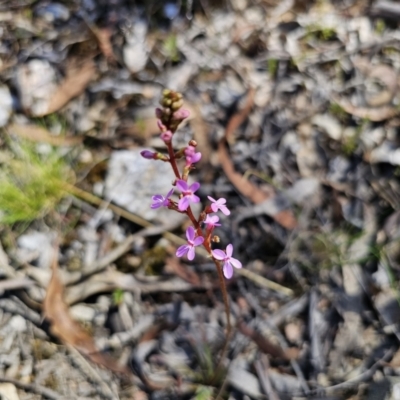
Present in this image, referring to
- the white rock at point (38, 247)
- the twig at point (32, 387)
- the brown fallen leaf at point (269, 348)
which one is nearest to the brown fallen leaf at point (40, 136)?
the white rock at point (38, 247)

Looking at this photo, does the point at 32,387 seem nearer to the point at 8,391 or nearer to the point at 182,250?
the point at 8,391

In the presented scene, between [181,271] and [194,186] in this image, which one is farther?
[181,271]

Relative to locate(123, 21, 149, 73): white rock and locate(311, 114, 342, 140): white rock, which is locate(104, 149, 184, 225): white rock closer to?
locate(123, 21, 149, 73): white rock

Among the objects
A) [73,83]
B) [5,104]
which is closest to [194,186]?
[73,83]

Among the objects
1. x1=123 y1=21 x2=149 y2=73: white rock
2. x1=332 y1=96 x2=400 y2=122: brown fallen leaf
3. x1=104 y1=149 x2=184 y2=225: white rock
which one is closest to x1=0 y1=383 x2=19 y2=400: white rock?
x1=104 y1=149 x2=184 y2=225: white rock

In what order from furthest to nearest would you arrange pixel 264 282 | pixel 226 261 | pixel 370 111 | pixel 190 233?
1. pixel 370 111
2. pixel 264 282
3. pixel 226 261
4. pixel 190 233

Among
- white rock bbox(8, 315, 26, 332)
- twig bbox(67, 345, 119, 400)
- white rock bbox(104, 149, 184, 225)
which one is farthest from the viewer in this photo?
white rock bbox(104, 149, 184, 225)

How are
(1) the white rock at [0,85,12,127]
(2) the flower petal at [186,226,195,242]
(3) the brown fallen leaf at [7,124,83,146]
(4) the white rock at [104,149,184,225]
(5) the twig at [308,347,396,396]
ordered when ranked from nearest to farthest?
1. (2) the flower petal at [186,226,195,242]
2. (5) the twig at [308,347,396,396]
3. (4) the white rock at [104,149,184,225]
4. (3) the brown fallen leaf at [7,124,83,146]
5. (1) the white rock at [0,85,12,127]

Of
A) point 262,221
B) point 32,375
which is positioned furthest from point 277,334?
point 32,375
